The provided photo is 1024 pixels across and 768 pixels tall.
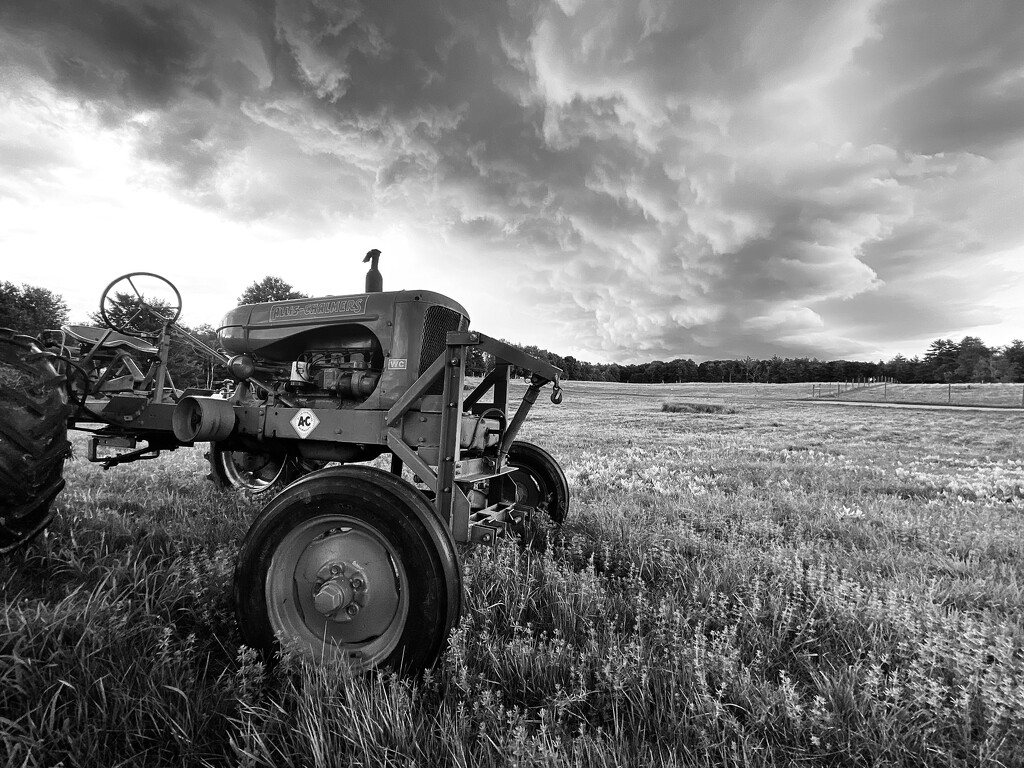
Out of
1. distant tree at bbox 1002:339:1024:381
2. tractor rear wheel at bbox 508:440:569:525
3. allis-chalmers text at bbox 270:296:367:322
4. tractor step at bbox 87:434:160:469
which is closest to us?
allis-chalmers text at bbox 270:296:367:322

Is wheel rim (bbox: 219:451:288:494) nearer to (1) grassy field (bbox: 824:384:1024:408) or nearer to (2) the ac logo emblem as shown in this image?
(2) the ac logo emblem

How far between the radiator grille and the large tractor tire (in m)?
2.25

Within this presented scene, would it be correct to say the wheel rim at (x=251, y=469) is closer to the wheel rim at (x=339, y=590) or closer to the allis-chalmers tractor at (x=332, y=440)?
the allis-chalmers tractor at (x=332, y=440)

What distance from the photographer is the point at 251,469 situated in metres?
5.17

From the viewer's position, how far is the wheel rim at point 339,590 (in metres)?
2.26

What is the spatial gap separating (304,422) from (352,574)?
1160 mm

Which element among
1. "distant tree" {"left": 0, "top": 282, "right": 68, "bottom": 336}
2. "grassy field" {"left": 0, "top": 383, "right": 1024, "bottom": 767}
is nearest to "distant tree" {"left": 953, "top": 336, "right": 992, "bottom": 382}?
"grassy field" {"left": 0, "top": 383, "right": 1024, "bottom": 767}

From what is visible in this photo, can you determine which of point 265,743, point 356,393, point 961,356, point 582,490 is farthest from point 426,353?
point 961,356

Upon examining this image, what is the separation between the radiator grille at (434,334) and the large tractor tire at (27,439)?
7.37ft

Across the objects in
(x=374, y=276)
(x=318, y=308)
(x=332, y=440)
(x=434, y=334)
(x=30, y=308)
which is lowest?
(x=332, y=440)

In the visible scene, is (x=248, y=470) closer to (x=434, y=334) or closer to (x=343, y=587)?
(x=434, y=334)

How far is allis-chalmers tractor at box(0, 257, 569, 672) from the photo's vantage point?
2.25 metres

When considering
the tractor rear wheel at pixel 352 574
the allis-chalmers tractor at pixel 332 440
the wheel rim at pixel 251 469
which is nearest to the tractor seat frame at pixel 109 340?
the allis-chalmers tractor at pixel 332 440

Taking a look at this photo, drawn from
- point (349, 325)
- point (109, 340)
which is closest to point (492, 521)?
point (349, 325)
